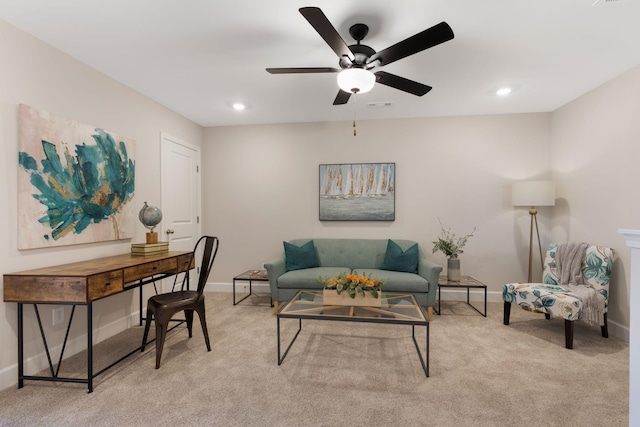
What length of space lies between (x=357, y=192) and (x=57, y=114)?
3.28 m

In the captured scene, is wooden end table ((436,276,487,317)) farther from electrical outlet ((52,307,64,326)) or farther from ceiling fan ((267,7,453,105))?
electrical outlet ((52,307,64,326))

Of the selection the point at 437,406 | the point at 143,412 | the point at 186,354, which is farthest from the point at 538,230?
the point at 143,412

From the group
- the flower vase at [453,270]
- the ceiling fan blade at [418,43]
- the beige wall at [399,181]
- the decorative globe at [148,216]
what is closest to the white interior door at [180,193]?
the beige wall at [399,181]

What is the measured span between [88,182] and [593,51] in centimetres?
439

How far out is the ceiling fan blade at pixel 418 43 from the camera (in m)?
1.72

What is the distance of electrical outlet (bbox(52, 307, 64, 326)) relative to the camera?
244cm

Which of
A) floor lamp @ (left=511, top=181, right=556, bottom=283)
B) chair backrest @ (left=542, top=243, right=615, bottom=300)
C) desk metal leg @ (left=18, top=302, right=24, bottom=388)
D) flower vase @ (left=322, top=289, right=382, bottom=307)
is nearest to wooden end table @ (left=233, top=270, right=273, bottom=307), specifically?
flower vase @ (left=322, top=289, right=382, bottom=307)

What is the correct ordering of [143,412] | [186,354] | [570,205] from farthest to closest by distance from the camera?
1. [570,205]
2. [186,354]
3. [143,412]

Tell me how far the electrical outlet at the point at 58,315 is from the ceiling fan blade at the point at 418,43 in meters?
3.10

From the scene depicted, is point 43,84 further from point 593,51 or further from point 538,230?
point 538,230

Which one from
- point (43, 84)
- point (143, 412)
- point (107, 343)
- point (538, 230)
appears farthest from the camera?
point (538, 230)

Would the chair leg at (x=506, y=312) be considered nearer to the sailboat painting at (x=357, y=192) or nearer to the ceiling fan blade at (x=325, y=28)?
the sailboat painting at (x=357, y=192)

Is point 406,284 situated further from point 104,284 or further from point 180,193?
point 180,193

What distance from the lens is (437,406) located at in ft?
6.28
